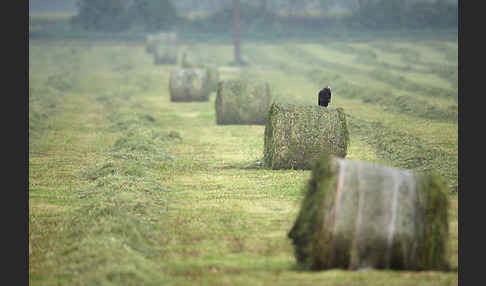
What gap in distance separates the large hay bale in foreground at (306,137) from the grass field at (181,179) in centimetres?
28

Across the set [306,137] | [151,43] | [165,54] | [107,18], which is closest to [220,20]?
[107,18]

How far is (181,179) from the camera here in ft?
44.9

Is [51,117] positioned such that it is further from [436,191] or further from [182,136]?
[436,191]

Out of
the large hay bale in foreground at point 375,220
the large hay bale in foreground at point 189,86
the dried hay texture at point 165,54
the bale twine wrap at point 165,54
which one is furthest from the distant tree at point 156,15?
the large hay bale in foreground at point 375,220

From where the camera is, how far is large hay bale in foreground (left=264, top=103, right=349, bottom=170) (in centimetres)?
1394

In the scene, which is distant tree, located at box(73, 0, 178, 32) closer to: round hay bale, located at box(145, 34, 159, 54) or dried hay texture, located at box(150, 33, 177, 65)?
round hay bale, located at box(145, 34, 159, 54)

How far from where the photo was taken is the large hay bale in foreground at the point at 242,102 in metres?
20.9

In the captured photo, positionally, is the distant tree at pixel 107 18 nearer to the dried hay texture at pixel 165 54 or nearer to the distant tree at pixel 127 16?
the distant tree at pixel 127 16

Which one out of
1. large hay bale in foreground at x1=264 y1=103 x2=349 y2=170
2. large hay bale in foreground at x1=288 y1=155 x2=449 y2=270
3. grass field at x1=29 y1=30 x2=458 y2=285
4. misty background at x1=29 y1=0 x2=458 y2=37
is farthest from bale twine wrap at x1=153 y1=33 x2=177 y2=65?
large hay bale in foreground at x1=288 y1=155 x2=449 y2=270

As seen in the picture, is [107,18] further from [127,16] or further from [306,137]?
[306,137]

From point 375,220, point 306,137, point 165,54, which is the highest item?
point 165,54

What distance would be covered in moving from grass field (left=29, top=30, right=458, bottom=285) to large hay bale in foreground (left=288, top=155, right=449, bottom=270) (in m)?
0.22

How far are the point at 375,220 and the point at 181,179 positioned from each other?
6254 mm

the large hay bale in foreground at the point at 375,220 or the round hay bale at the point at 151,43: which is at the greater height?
the round hay bale at the point at 151,43
